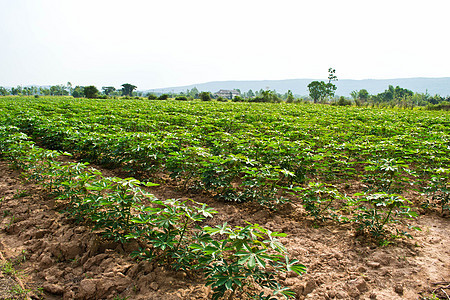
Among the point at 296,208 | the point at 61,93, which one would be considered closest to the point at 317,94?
the point at 296,208

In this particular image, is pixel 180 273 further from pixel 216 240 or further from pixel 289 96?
pixel 289 96

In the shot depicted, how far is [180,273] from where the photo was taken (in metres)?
2.25

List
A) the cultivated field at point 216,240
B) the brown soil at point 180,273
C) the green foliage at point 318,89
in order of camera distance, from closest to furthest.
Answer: the cultivated field at point 216,240 < the brown soil at point 180,273 < the green foliage at point 318,89

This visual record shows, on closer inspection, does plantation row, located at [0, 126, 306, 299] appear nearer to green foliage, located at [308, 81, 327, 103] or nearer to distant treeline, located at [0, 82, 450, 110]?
distant treeline, located at [0, 82, 450, 110]

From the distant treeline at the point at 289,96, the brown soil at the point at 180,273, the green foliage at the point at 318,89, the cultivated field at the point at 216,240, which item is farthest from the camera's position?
the green foliage at the point at 318,89

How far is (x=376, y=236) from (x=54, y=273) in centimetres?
356

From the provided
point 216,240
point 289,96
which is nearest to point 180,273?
point 216,240

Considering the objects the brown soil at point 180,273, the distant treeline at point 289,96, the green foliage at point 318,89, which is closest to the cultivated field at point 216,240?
the brown soil at point 180,273

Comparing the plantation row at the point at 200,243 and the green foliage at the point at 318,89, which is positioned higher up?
the green foliage at the point at 318,89

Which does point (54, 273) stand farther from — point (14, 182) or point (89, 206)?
point (14, 182)

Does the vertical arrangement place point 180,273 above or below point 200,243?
below

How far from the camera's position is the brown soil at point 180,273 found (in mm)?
2064

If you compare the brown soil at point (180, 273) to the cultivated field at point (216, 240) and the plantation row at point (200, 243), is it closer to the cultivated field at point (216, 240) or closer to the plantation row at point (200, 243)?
the cultivated field at point (216, 240)

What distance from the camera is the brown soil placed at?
6.77 ft
